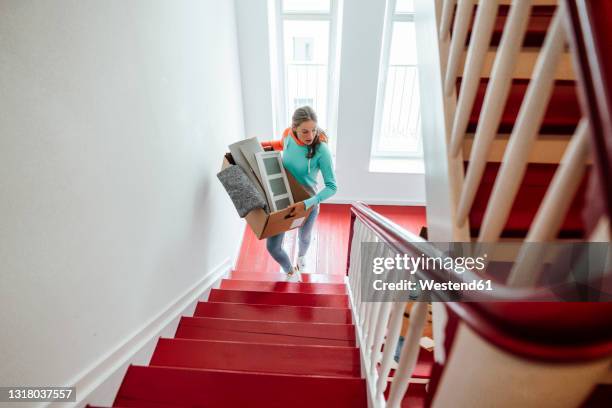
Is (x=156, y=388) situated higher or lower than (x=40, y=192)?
lower

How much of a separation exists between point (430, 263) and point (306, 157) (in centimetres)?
172

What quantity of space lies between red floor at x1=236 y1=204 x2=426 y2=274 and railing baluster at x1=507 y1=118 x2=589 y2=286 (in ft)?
9.05

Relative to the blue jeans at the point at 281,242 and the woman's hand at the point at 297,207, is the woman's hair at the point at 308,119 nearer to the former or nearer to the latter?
the woman's hand at the point at 297,207

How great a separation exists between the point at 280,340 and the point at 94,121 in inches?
51.6

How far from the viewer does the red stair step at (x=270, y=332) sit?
165 centimetres

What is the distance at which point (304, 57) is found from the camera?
3.79m

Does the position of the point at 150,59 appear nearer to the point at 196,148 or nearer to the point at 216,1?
the point at 196,148

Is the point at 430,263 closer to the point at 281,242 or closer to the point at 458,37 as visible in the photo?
the point at 458,37

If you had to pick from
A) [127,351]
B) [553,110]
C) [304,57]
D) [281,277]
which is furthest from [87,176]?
[304,57]

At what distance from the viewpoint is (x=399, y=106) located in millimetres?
4016

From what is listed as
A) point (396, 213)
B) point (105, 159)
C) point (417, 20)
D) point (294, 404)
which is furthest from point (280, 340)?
point (396, 213)

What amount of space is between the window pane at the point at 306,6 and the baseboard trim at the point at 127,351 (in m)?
3.13

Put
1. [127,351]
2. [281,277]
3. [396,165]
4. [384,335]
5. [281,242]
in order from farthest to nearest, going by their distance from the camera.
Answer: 1. [396,165]
2. [281,277]
3. [281,242]
4. [127,351]
5. [384,335]

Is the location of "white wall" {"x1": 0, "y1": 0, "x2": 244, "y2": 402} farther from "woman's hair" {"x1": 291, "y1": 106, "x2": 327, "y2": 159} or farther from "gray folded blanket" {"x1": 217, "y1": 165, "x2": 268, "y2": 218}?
"woman's hair" {"x1": 291, "y1": 106, "x2": 327, "y2": 159}
